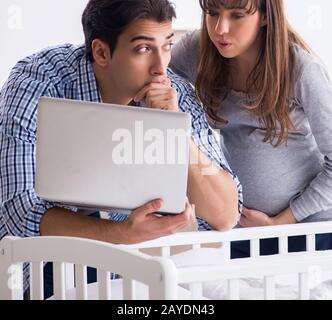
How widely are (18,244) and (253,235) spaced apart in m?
0.55

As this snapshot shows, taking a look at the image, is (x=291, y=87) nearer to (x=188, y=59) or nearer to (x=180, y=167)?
(x=188, y=59)

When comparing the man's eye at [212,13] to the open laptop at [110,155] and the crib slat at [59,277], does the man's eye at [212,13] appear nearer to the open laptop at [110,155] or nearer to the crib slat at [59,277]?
the open laptop at [110,155]

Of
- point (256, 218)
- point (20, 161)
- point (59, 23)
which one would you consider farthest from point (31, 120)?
point (59, 23)

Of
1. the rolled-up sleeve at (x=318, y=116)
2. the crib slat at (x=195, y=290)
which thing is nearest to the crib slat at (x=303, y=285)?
the crib slat at (x=195, y=290)

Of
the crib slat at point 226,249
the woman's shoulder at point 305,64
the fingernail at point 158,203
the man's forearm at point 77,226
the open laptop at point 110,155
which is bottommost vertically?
the crib slat at point 226,249

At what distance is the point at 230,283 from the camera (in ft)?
3.99

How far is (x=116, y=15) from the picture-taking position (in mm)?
1606

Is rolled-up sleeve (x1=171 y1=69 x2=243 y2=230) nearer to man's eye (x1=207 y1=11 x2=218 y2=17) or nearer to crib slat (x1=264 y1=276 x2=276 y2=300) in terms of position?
man's eye (x1=207 y1=11 x2=218 y2=17)

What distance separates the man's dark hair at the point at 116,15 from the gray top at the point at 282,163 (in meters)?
0.30

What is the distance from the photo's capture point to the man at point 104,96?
150 cm

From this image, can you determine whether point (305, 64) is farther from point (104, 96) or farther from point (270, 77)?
point (104, 96)

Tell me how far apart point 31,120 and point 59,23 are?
115 cm

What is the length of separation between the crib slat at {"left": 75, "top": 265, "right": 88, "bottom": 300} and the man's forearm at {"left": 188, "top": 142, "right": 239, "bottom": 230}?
0.43m

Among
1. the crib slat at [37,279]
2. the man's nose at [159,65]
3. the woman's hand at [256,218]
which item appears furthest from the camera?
the woman's hand at [256,218]
